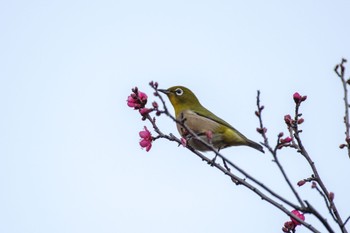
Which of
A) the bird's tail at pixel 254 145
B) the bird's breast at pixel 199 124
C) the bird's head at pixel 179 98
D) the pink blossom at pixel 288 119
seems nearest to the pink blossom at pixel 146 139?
the pink blossom at pixel 288 119

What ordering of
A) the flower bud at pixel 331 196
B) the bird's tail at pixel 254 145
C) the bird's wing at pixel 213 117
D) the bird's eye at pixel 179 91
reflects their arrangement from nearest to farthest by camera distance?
the flower bud at pixel 331 196 → the bird's tail at pixel 254 145 → the bird's wing at pixel 213 117 → the bird's eye at pixel 179 91

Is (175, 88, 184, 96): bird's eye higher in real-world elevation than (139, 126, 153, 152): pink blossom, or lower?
higher

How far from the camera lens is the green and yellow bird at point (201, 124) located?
663 centimetres

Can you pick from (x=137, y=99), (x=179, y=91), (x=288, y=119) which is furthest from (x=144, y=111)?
(x=179, y=91)

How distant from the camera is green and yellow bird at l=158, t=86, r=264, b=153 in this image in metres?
6.63

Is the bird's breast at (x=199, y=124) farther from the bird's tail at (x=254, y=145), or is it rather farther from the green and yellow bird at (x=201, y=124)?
the bird's tail at (x=254, y=145)

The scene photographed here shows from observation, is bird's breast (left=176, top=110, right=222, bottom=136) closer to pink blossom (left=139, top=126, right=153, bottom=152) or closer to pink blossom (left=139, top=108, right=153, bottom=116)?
pink blossom (left=139, top=126, right=153, bottom=152)

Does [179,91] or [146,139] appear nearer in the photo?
[146,139]

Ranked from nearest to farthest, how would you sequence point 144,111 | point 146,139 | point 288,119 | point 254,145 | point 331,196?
point 331,196
point 144,111
point 288,119
point 146,139
point 254,145

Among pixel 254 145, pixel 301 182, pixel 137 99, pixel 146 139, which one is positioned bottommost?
pixel 301 182

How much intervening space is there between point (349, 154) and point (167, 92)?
4.03 metres

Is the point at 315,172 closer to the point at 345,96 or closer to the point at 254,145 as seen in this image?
the point at 345,96

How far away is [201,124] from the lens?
23.1 feet

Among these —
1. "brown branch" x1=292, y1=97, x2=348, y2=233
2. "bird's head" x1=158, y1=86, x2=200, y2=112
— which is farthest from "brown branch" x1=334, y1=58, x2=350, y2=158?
"bird's head" x1=158, y1=86, x2=200, y2=112
